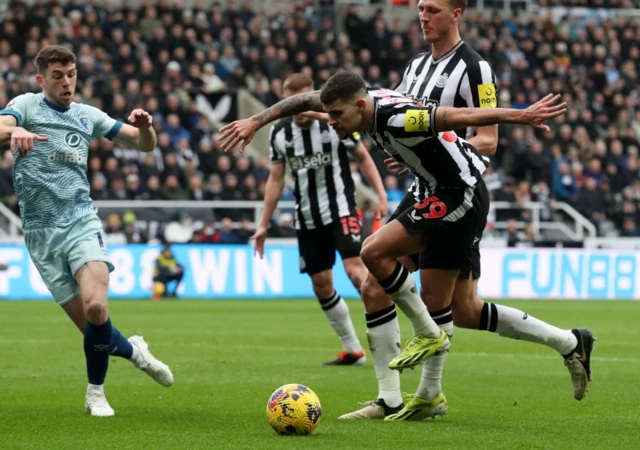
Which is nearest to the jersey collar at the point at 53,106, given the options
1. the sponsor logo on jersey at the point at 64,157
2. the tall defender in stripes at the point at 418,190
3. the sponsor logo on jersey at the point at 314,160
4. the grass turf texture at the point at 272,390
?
the sponsor logo on jersey at the point at 64,157

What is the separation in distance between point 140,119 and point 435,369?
2542mm

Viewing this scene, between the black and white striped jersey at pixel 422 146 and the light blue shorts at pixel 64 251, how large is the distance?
6.60 feet

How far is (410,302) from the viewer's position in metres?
6.61

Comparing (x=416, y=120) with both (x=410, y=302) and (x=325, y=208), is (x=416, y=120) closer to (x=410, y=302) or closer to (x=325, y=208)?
(x=410, y=302)

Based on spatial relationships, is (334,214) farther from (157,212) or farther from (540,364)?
(157,212)

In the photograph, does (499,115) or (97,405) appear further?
(97,405)

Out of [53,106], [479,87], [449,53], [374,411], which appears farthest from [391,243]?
[53,106]

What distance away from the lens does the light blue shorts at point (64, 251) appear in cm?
722

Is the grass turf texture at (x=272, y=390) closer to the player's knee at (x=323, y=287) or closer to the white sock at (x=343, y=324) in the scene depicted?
the white sock at (x=343, y=324)

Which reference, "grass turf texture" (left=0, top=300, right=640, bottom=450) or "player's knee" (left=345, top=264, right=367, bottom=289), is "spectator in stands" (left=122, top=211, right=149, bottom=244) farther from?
"player's knee" (left=345, top=264, right=367, bottom=289)

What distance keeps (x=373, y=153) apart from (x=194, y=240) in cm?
498

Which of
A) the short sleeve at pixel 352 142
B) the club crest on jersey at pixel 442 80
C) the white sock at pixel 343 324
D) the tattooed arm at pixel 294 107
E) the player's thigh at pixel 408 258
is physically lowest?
the white sock at pixel 343 324

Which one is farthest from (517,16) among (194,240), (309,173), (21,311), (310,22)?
(309,173)

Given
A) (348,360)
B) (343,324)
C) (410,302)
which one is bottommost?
(348,360)
